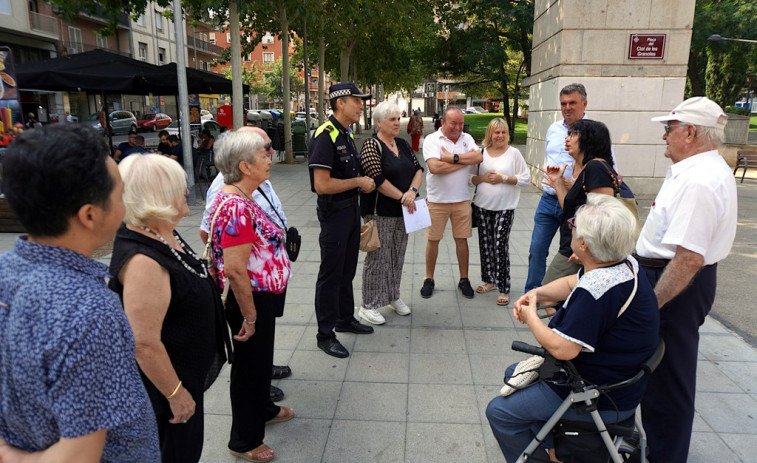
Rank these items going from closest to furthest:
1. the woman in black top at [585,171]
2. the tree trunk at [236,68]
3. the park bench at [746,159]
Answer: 1. the woman in black top at [585,171]
2. the tree trunk at [236,68]
3. the park bench at [746,159]

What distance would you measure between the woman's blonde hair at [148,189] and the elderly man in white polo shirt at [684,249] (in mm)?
2132

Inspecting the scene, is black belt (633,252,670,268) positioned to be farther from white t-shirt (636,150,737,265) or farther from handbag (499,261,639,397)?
handbag (499,261,639,397)

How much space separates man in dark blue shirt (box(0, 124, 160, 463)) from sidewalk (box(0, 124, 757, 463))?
1.82m

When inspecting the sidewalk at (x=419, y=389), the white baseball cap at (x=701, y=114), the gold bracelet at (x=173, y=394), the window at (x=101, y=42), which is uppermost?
the window at (x=101, y=42)

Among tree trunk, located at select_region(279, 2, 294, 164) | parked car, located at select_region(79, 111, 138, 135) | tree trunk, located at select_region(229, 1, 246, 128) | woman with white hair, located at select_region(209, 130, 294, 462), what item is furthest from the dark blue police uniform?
parked car, located at select_region(79, 111, 138, 135)

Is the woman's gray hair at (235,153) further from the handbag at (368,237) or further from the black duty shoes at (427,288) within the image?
the black duty shoes at (427,288)

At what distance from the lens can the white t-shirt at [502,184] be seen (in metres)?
4.89

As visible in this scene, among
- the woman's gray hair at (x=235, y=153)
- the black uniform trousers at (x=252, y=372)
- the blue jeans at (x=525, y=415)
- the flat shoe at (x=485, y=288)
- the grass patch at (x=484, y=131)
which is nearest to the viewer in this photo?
the blue jeans at (x=525, y=415)

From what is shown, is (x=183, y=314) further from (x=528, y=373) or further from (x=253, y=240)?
(x=528, y=373)

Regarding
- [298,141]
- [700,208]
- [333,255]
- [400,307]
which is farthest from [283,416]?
[298,141]

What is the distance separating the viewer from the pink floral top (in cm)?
233

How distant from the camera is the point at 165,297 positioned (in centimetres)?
171

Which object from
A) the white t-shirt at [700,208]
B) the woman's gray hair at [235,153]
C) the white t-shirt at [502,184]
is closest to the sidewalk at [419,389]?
the white t-shirt at [502,184]

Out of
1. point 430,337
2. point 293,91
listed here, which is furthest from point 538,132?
point 293,91
